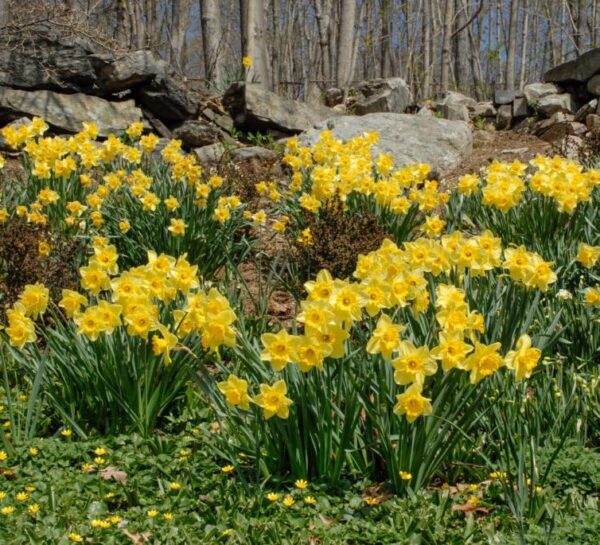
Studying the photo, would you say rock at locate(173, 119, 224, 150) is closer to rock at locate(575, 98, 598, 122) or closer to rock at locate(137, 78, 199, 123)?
rock at locate(137, 78, 199, 123)

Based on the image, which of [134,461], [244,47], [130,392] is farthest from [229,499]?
[244,47]

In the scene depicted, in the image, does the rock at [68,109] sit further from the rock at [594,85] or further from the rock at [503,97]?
the rock at [594,85]

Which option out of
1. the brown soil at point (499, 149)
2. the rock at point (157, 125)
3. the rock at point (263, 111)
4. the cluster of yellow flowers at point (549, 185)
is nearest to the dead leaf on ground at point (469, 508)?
the cluster of yellow flowers at point (549, 185)

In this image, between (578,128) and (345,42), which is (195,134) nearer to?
(345,42)

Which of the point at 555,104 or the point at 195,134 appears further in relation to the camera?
the point at 555,104

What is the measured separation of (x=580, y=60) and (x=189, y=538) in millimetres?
11143

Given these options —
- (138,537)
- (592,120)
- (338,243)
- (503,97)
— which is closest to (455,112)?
(503,97)

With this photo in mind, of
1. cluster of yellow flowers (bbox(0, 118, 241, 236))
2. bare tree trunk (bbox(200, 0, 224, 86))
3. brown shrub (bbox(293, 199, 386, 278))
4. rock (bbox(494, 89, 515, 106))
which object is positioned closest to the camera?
brown shrub (bbox(293, 199, 386, 278))

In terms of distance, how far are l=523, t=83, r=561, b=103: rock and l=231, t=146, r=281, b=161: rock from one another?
16.4 feet

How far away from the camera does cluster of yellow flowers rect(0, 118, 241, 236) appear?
4777mm

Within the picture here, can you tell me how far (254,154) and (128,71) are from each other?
2.21 m

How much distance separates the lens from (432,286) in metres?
2.99

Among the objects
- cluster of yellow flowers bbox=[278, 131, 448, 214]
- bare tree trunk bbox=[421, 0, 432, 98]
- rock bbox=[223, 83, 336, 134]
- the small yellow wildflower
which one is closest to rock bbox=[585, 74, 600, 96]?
bare tree trunk bbox=[421, 0, 432, 98]

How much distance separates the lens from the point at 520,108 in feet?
38.1
